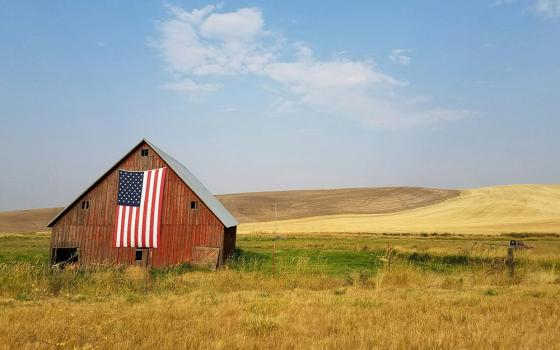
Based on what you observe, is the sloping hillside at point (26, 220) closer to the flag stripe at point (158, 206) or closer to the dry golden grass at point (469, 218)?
the dry golden grass at point (469, 218)

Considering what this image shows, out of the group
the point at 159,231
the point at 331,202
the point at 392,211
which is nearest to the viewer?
the point at 159,231

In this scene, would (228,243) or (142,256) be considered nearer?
(142,256)

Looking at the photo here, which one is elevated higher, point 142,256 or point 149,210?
point 149,210

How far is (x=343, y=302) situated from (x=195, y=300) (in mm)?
3520

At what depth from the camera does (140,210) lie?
28453 millimetres

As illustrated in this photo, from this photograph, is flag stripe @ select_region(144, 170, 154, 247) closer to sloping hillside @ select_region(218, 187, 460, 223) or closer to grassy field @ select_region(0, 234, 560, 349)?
grassy field @ select_region(0, 234, 560, 349)

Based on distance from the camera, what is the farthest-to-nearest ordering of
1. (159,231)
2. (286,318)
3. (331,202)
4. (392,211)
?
(331,202) < (392,211) < (159,231) < (286,318)

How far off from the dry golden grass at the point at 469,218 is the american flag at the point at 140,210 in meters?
36.1

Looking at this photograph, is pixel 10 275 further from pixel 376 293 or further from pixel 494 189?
pixel 494 189

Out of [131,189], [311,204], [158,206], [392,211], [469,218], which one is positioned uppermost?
[311,204]

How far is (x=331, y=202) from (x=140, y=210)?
7563 centimetres

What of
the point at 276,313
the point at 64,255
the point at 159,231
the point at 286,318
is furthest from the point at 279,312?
the point at 64,255

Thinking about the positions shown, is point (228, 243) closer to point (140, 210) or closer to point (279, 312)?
point (140, 210)

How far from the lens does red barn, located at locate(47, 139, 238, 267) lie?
2797 centimetres
